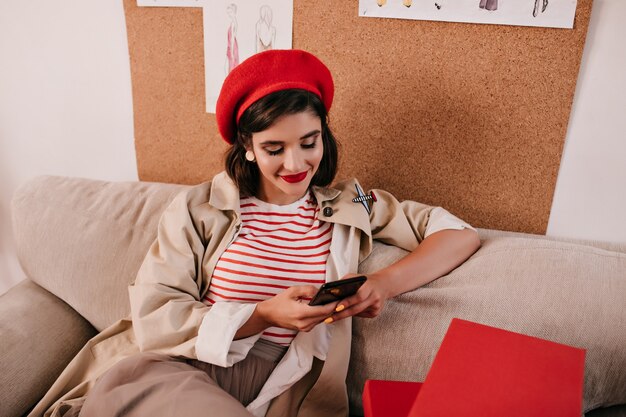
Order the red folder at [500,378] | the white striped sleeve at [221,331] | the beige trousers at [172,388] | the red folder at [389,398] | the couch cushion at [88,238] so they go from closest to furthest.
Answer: the red folder at [500,378] < the red folder at [389,398] < the beige trousers at [172,388] < the white striped sleeve at [221,331] < the couch cushion at [88,238]

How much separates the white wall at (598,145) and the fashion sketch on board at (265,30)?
74 cm

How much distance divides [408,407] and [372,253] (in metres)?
0.45

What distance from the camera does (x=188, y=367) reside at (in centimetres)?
93

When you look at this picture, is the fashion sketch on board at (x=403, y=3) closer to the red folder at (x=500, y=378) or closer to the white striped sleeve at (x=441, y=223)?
the white striped sleeve at (x=441, y=223)

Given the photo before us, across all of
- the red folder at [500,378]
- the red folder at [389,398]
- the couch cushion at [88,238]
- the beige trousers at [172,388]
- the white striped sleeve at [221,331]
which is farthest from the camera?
the couch cushion at [88,238]

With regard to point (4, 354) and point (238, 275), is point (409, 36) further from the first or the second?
point (4, 354)

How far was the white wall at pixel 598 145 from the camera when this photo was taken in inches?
39.4

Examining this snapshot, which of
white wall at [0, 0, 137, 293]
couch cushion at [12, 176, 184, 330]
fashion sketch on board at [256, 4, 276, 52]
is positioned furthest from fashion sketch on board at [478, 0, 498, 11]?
white wall at [0, 0, 137, 293]

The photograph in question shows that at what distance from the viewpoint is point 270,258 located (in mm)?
1019

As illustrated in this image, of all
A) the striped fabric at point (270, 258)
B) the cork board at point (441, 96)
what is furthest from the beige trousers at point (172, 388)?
the cork board at point (441, 96)

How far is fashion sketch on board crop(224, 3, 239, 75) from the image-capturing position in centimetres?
125

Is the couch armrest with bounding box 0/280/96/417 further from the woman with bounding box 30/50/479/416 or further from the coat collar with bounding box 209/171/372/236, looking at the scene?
the coat collar with bounding box 209/171/372/236

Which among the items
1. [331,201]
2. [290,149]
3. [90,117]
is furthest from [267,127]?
[90,117]

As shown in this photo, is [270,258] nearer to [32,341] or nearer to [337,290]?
[337,290]
